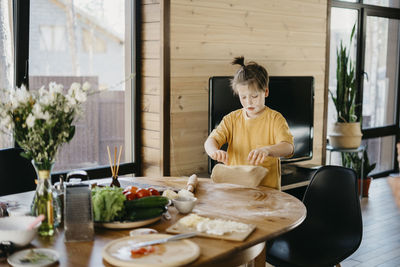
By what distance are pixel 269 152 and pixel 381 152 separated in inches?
176

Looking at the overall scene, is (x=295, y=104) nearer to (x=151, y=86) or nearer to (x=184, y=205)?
(x=151, y=86)

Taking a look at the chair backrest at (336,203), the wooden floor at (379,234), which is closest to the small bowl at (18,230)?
the chair backrest at (336,203)

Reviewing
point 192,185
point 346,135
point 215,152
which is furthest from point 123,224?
point 346,135

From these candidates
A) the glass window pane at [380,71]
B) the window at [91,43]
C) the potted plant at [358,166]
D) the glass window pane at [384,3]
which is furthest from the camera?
the glass window pane at [380,71]

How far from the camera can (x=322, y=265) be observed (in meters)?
2.37

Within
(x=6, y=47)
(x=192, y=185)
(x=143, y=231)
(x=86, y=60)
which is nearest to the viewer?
(x=143, y=231)

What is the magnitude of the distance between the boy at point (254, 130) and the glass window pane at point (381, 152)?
150 inches

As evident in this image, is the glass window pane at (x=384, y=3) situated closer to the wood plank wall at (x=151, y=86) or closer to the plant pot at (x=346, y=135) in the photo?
the plant pot at (x=346, y=135)

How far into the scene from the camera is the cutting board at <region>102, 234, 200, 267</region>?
1.46 m

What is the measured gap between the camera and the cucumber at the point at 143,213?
1.83m

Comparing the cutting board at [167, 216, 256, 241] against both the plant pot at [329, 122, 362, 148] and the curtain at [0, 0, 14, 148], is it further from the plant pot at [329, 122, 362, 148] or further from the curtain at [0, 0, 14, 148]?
the plant pot at [329, 122, 362, 148]

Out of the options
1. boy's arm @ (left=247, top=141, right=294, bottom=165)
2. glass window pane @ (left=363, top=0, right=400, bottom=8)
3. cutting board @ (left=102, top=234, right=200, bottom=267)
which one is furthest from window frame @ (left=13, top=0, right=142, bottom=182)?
glass window pane @ (left=363, top=0, right=400, bottom=8)

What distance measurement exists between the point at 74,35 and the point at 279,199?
6.62 ft

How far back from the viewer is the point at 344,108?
17.0ft
